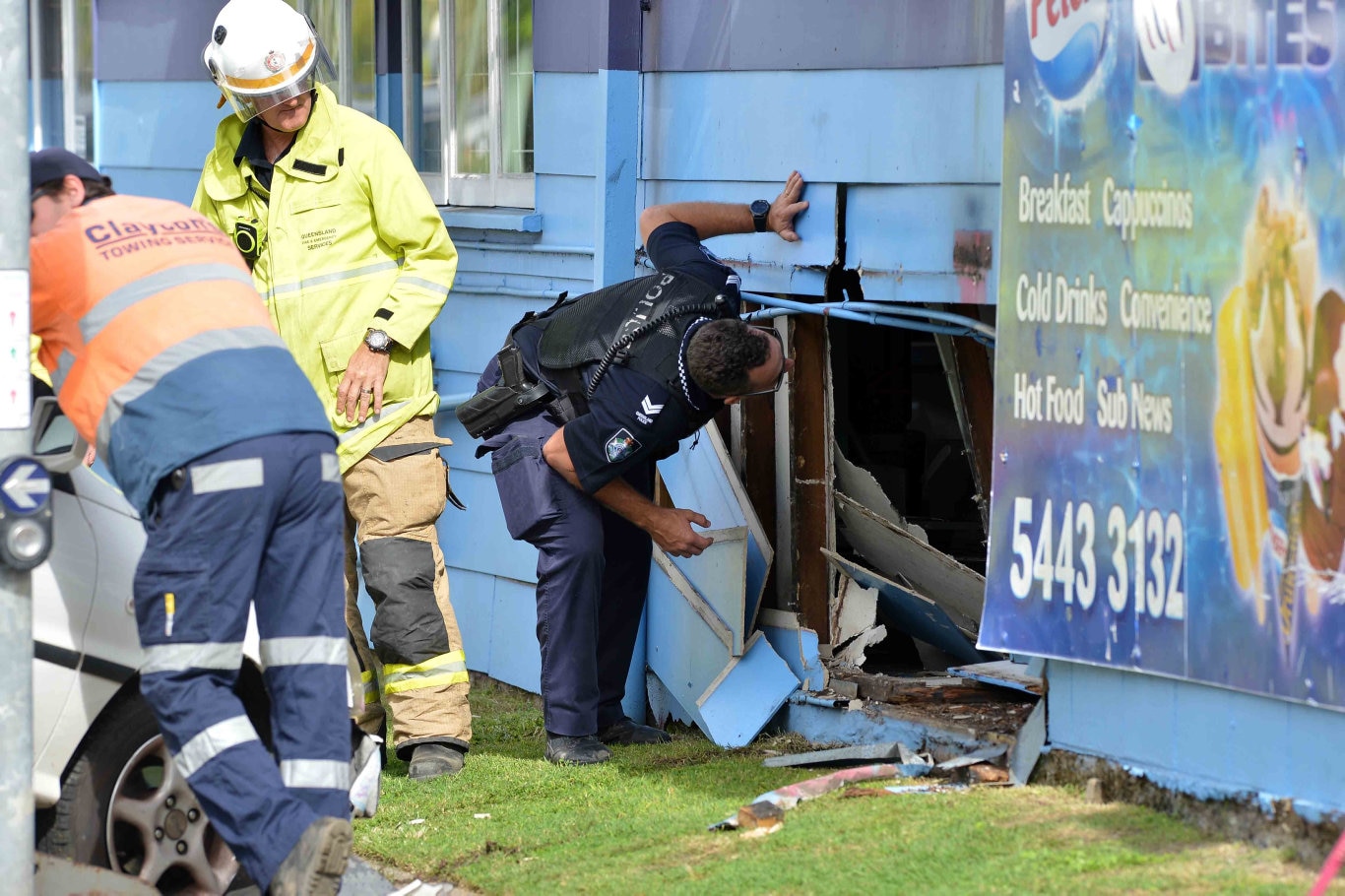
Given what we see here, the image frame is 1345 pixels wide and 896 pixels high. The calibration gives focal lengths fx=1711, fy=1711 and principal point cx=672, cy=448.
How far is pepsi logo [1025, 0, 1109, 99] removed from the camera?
14.1 ft

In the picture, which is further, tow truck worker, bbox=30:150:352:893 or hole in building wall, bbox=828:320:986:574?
hole in building wall, bbox=828:320:986:574

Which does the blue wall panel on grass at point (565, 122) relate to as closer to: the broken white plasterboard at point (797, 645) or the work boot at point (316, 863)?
the broken white plasterboard at point (797, 645)

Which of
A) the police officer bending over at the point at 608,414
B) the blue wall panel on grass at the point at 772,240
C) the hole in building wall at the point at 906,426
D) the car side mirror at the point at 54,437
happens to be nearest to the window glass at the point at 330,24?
the blue wall panel on grass at the point at 772,240

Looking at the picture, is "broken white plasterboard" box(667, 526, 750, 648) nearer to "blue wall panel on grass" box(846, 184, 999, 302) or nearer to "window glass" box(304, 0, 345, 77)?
"blue wall panel on grass" box(846, 184, 999, 302)

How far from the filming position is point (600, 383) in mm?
5352

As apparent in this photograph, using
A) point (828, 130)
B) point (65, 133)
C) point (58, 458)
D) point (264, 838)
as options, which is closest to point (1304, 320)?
point (828, 130)

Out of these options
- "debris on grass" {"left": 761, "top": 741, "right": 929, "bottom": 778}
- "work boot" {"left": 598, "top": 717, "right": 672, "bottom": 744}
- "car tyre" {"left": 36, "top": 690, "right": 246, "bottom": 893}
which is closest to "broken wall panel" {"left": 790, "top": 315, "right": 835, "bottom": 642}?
"work boot" {"left": 598, "top": 717, "right": 672, "bottom": 744}

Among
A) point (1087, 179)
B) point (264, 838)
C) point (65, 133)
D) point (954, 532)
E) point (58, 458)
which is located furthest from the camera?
point (65, 133)

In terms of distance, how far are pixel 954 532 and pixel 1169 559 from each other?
279 centimetres

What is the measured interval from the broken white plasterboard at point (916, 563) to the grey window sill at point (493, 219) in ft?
5.46

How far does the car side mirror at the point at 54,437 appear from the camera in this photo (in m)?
4.00

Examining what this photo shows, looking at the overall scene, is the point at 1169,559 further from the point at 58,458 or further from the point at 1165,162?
the point at 58,458

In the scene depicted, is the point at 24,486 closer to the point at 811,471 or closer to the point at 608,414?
the point at 608,414

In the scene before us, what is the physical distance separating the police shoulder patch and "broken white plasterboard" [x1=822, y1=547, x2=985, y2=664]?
1002 mm
